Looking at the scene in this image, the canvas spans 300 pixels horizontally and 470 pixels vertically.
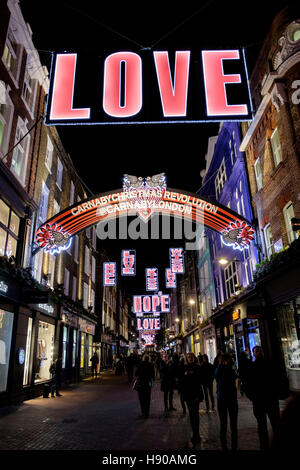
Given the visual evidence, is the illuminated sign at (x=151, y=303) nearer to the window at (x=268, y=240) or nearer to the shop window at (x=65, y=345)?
the shop window at (x=65, y=345)

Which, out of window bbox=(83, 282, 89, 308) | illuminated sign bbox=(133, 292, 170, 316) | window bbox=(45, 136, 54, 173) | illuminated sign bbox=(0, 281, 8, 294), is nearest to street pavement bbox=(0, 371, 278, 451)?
illuminated sign bbox=(0, 281, 8, 294)

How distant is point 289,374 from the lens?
13.6 m

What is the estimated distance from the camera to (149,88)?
341 inches

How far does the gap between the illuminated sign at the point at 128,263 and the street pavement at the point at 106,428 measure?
15405 mm

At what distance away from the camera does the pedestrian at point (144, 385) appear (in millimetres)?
10562

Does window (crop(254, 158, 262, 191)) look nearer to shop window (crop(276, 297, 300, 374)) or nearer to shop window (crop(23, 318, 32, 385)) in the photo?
shop window (crop(276, 297, 300, 374))

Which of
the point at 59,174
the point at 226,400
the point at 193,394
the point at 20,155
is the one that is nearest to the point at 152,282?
the point at 59,174

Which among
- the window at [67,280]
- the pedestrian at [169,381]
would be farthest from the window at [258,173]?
the window at [67,280]

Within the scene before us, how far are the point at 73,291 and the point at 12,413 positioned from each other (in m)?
15.3

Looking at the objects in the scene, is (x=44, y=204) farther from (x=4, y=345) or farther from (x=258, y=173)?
(x=258, y=173)

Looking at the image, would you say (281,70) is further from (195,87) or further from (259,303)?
(259,303)

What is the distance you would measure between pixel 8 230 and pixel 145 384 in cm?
832

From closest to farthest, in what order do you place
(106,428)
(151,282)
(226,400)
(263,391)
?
1. (263,391)
2. (226,400)
3. (106,428)
4. (151,282)
